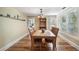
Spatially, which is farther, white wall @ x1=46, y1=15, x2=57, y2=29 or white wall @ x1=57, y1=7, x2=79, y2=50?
white wall @ x1=46, y1=15, x2=57, y2=29

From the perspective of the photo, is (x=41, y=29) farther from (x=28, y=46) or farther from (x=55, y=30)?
(x=28, y=46)

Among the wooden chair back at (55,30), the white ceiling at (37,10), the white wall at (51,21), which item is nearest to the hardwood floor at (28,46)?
the wooden chair back at (55,30)

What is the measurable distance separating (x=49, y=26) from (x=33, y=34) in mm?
409

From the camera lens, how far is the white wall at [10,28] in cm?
261

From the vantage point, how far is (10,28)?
270 centimetres

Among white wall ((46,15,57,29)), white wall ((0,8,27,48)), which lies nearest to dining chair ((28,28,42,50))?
white wall ((0,8,27,48))

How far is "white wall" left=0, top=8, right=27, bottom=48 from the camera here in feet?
8.56

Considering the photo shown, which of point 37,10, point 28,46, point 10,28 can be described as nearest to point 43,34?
point 28,46

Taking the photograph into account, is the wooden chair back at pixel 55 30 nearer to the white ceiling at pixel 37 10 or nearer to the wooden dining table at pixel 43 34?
the wooden dining table at pixel 43 34

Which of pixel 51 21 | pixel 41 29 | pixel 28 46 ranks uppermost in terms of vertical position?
pixel 51 21

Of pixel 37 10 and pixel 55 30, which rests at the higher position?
pixel 37 10

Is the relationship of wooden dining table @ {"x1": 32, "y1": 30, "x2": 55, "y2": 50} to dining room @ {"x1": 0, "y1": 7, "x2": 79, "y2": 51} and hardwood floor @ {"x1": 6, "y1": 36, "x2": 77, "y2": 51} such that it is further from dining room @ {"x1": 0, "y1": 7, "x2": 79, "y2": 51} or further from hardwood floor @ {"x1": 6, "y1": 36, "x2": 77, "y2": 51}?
hardwood floor @ {"x1": 6, "y1": 36, "x2": 77, "y2": 51}
